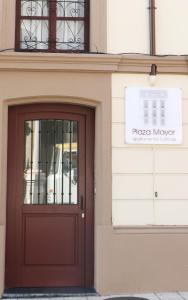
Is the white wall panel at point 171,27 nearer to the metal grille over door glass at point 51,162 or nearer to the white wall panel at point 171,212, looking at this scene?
the metal grille over door glass at point 51,162

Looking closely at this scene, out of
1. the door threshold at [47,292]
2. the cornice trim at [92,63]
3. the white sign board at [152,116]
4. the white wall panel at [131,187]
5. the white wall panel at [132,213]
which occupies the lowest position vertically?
the door threshold at [47,292]

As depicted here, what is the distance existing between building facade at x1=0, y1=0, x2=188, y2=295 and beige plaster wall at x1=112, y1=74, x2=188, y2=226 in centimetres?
1

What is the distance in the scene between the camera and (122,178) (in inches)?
291

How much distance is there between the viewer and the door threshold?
23.1 ft

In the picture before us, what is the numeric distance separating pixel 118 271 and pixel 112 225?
0.65 m

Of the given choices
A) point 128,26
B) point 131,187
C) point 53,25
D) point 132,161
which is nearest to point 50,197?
point 131,187

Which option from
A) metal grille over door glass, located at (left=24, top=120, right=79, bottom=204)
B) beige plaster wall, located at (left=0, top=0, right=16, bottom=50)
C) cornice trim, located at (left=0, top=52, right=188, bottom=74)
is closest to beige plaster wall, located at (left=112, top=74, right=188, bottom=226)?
cornice trim, located at (left=0, top=52, right=188, bottom=74)

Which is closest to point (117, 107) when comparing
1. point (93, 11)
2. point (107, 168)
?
point (107, 168)

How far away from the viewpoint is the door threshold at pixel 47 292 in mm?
7031

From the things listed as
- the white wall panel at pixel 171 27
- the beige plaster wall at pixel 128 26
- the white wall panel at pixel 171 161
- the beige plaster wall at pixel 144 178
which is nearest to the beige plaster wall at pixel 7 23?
the beige plaster wall at pixel 128 26

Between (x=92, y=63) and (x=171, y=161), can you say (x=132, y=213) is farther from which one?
(x=92, y=63)

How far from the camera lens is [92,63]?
24.2ft

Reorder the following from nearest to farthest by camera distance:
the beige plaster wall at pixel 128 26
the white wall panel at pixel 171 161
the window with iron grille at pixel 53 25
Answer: the white wall panel at pixel 171 161, the beige plaster wall at pixel 128 26, the window with iron grille at pixel 53 25

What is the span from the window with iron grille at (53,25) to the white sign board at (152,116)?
44.7 inches
